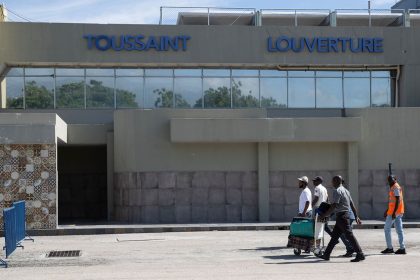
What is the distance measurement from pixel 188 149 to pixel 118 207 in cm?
329

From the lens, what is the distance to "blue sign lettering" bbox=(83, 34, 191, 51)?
31.5 metres

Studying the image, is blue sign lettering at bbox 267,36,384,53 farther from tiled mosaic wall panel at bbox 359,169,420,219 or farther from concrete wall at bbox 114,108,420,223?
tiled mosaic wall panel at bbox 359,169,420,219

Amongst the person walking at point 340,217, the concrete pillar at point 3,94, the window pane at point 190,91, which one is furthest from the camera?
the window pane at point 190,91

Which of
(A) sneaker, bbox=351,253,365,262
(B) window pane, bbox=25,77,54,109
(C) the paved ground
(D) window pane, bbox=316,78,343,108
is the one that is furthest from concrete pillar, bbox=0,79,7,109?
(A) sneaker, bbox=351,253,365,262

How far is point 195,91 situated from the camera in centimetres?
3250

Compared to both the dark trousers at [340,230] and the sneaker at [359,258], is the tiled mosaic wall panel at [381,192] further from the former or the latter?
the sneaker at [359,258]

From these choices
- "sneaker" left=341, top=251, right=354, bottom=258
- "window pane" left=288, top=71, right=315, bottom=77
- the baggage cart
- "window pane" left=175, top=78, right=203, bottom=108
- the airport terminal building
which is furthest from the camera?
"window pane" left=288, top=71, right=315, bottom=77

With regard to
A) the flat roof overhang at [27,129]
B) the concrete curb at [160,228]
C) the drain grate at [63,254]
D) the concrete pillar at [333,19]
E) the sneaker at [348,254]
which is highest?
the concrete pillar at [333,19]

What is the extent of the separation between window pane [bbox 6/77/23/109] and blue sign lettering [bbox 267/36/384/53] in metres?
10.5

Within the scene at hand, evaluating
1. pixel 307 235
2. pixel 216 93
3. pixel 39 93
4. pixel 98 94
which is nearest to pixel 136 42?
pixel 98 94

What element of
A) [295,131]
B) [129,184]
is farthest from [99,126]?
[295,131]

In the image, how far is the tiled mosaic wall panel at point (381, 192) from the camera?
1095 inches

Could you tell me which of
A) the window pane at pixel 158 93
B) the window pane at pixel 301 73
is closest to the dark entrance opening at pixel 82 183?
the window pane at pixel 158 93

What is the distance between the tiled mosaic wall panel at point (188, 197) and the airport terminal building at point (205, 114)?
0.04m
